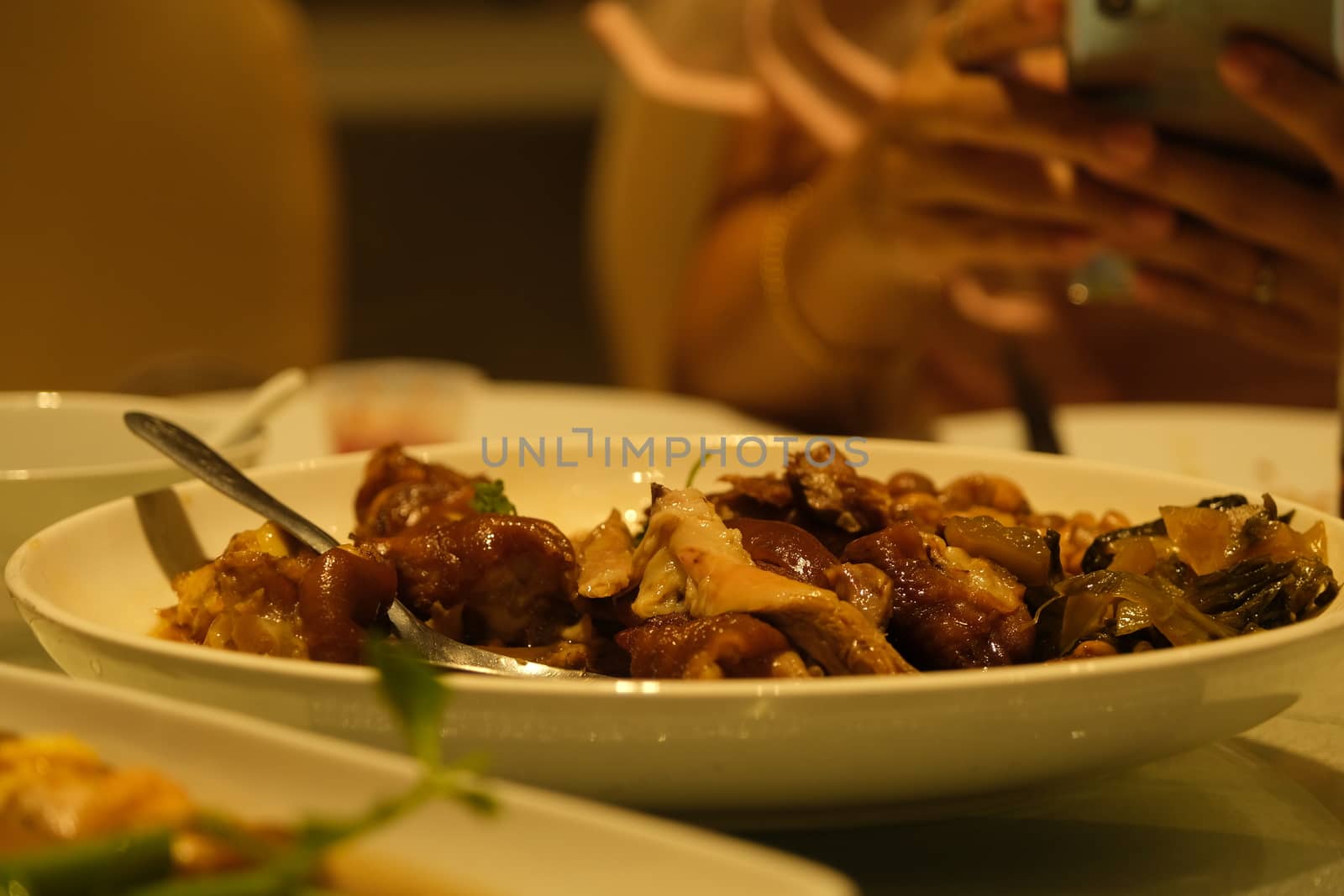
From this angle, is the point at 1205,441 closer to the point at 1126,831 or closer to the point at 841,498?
the point at 841,498

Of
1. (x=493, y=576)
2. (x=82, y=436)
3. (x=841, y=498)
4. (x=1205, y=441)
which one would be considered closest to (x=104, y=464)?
(x=82, y=436)

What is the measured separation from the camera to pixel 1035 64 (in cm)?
195

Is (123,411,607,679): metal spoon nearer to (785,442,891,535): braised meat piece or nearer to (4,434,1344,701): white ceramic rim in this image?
(4,434,1344,701): white ceramic rim

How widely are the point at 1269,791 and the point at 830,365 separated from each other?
203 centimetres

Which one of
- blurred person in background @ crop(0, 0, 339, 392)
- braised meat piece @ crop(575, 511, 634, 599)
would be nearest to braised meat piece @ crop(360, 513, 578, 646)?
braised meat piece @ crop(575, 511, 634, 599)

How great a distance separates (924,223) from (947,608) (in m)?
1.54

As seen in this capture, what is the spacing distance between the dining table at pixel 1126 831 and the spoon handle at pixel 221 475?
18.1 inches

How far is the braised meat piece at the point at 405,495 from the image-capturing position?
111 cm

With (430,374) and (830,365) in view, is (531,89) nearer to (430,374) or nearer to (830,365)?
(830,365)

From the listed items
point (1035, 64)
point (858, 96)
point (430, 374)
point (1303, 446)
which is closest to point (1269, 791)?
point (1303, 446)

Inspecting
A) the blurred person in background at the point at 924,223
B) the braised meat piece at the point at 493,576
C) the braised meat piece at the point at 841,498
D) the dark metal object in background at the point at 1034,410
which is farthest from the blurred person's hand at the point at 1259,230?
the braised meat piece at the point at 493,576

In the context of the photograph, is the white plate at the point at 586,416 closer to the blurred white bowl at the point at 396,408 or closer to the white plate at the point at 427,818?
the blurred white bowl at the point at 396,408

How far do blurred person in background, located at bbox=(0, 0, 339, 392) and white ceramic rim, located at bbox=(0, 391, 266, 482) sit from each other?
6.90 ft

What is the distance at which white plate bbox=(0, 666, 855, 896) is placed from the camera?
1.62ft
